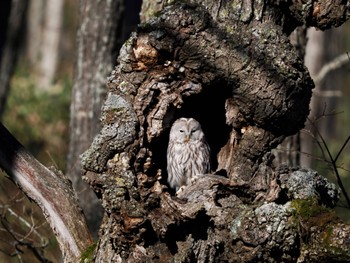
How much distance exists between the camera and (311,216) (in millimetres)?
5133

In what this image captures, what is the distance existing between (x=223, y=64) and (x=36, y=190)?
154 centimetres

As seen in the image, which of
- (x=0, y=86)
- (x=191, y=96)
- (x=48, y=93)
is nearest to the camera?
(x=191, y=96)

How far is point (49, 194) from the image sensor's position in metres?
5.68

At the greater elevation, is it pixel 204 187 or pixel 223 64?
pixel 223 64

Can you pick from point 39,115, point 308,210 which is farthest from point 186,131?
point 39,115

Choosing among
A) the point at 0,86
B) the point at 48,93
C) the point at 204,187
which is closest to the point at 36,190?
the point at 204,187

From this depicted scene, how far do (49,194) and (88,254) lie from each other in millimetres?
489

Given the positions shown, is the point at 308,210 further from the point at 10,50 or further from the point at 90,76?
the point at 10,50

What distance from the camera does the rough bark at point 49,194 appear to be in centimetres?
568

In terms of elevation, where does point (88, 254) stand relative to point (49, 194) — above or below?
below

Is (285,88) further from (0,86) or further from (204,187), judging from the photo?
(0,86)

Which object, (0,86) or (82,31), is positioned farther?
(0,86)

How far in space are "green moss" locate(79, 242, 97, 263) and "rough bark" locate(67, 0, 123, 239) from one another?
8.87 ft

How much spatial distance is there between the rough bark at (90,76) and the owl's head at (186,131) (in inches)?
68.6
